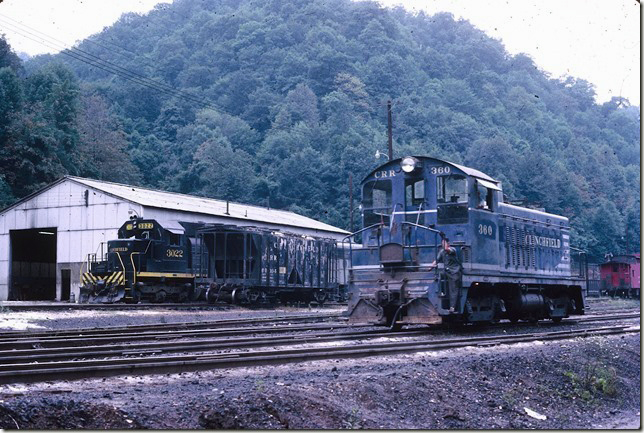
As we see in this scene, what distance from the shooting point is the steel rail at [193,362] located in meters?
7.89

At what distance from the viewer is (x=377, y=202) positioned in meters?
16.3

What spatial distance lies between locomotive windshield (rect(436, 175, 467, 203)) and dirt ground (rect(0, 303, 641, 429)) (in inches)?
159

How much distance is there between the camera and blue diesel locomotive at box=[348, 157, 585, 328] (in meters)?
14.7

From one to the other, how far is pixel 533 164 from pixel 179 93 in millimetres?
45363

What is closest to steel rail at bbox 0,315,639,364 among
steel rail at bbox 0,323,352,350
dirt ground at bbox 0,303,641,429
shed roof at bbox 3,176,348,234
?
steel rail at bbox 0,323,352,350

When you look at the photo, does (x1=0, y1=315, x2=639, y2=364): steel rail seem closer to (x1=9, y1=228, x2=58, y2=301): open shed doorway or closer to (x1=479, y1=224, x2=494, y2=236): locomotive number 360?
(x1=479, y1=224, x2=494, y2=236): locomotive number 360

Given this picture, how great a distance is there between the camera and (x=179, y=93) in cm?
9000

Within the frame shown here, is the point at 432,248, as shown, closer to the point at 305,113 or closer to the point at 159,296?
the point at 159,296

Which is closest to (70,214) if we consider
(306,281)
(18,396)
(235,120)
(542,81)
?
(306,281)

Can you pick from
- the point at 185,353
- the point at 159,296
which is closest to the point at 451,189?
the point at 185,353

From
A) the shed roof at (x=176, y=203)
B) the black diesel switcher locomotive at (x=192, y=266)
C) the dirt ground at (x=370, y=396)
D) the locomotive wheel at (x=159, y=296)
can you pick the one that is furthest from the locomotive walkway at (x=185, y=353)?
the shed roof at (x=176, y=203)

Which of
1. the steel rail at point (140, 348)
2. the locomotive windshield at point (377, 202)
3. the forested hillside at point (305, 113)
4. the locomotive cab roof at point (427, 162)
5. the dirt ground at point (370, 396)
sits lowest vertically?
the dirt ground at point (370, 396)

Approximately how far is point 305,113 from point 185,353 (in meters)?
79.8

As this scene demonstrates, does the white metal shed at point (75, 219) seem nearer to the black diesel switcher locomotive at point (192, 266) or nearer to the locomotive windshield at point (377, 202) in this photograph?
the black diesel switcher locomotive at point (192, 266)
